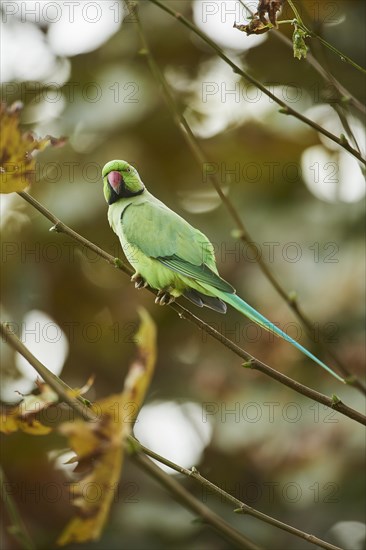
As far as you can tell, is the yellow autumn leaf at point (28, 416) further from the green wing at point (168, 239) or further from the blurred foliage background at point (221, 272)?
the blurred foliage background at point (221, 272)

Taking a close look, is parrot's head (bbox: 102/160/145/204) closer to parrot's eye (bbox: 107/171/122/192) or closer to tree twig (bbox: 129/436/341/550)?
parrot's eye (bbox: 107/171/122/192)

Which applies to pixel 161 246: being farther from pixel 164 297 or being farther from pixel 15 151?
pixel 15 151

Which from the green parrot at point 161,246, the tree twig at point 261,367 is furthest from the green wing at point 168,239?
the tree twig at point 261,367

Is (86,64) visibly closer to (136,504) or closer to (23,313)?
(23,313)

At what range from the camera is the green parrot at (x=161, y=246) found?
1.84 metres

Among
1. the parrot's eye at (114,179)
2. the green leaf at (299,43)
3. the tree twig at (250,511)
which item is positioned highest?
the green leaf at (299,43)

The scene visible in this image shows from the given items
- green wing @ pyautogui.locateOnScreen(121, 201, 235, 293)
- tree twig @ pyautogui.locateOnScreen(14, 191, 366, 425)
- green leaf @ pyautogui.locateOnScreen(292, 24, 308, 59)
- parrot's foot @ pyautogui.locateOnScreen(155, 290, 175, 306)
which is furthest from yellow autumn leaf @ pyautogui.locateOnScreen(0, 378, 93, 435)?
green leaf @ pyautogui.locateOnScreen(292, 24, 308, 59)

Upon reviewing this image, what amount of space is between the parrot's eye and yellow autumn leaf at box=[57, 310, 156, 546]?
3.05 ft

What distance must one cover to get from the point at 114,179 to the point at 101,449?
105cm

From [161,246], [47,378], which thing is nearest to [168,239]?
[161,246]

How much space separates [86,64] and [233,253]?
1.49 meters

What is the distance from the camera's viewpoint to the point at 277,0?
142cm

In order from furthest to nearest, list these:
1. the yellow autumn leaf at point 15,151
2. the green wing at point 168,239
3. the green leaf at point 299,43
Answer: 1. the green wing at point 168,239
2. the green leaf at point 299,43
3. the yellow autumn leaf at point 15,151

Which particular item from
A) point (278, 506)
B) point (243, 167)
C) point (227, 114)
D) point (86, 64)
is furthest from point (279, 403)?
point (86, 64)
